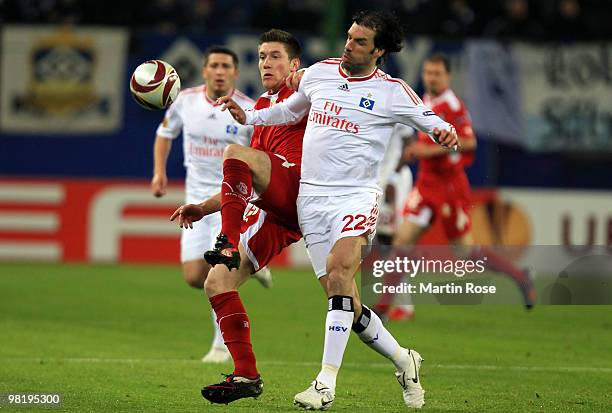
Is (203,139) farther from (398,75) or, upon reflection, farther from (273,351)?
(398,75)

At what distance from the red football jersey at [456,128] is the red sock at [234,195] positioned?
5.42 m

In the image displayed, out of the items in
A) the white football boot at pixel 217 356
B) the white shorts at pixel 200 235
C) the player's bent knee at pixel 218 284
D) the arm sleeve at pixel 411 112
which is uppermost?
the arm sleeve at pixel 411 112

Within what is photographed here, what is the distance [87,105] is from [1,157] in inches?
60.3

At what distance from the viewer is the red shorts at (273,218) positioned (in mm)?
7262

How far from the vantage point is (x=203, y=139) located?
33.9ft

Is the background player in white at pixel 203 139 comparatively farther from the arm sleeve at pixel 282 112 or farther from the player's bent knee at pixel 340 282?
the player's bent knee at pixel 340 282

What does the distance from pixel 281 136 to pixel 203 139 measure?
8.77 feet

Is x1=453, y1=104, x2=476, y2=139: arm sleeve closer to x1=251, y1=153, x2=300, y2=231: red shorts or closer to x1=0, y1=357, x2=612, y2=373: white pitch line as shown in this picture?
x1=0, y1=357, x2=612, y2=373: white pitch line

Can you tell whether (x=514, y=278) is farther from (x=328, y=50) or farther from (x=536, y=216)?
(x=328, y=50)

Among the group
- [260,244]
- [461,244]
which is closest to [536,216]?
[461,244]

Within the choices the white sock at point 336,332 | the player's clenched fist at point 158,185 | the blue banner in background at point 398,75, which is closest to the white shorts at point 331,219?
the white sock at point 336,332

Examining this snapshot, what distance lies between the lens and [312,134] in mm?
7312

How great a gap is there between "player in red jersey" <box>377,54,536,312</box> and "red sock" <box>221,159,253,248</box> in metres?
5.35

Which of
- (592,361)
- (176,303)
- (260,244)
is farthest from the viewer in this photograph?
(176,303)
